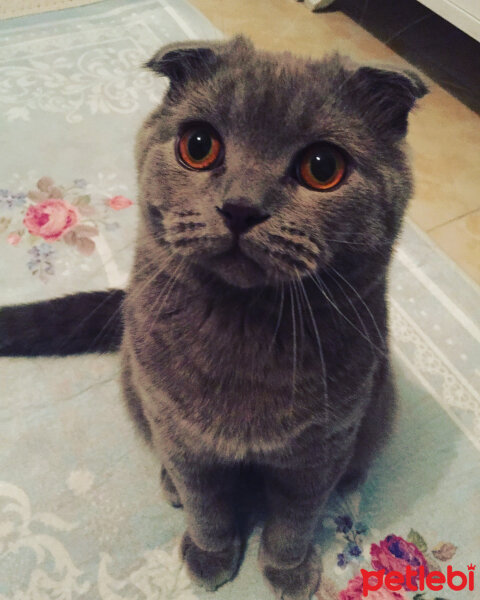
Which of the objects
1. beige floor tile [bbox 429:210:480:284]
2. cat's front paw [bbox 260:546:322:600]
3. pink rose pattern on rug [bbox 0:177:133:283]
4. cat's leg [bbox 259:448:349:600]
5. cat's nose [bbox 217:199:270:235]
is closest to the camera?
cat's nose [bbox 217:199:270:235]

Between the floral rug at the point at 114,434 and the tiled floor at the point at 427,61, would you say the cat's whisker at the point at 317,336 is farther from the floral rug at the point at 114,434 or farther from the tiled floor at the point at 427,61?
the tiled floor at the point at 427,61

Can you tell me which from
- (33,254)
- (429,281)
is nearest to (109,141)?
(33,254)

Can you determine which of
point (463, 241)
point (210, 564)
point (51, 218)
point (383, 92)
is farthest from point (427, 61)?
point (210, 564)

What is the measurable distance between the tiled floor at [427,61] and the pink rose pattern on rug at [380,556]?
629 millimetres

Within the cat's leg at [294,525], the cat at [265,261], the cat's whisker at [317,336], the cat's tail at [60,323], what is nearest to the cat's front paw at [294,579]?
the cat's leg at [294,525]

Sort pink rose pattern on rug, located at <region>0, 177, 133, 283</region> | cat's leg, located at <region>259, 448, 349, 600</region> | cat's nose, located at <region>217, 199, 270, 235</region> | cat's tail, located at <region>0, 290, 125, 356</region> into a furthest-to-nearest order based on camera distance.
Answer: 1. pink rose pattern on rug, located at <region>0, 177, 133, 283</region>
2. cat's tail, located at <region>0, 290, 125, 356</region>
3. cat's leg, located at <region>259, 448, 349, 600</region>
4. cat's nose, located at <region>217, 199, 270, 235</region>

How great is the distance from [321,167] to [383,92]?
0.32 ft

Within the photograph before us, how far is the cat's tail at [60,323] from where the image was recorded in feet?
2.65

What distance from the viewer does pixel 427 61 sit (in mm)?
1645

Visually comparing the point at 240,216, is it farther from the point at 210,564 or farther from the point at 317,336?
the point at 210,564

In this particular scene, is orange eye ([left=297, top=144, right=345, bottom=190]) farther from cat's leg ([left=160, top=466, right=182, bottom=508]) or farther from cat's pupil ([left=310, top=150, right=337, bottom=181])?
cat's leg ([left=160, top=466, right=182, bottom=508])

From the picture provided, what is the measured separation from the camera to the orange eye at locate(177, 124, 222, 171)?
1.45ft

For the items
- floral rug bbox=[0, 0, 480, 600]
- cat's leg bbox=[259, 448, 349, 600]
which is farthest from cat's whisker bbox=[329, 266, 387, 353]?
floral rug bbox=[0, 0, 480, 600]

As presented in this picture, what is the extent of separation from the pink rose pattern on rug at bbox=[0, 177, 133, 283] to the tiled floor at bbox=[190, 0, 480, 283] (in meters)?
0.60
